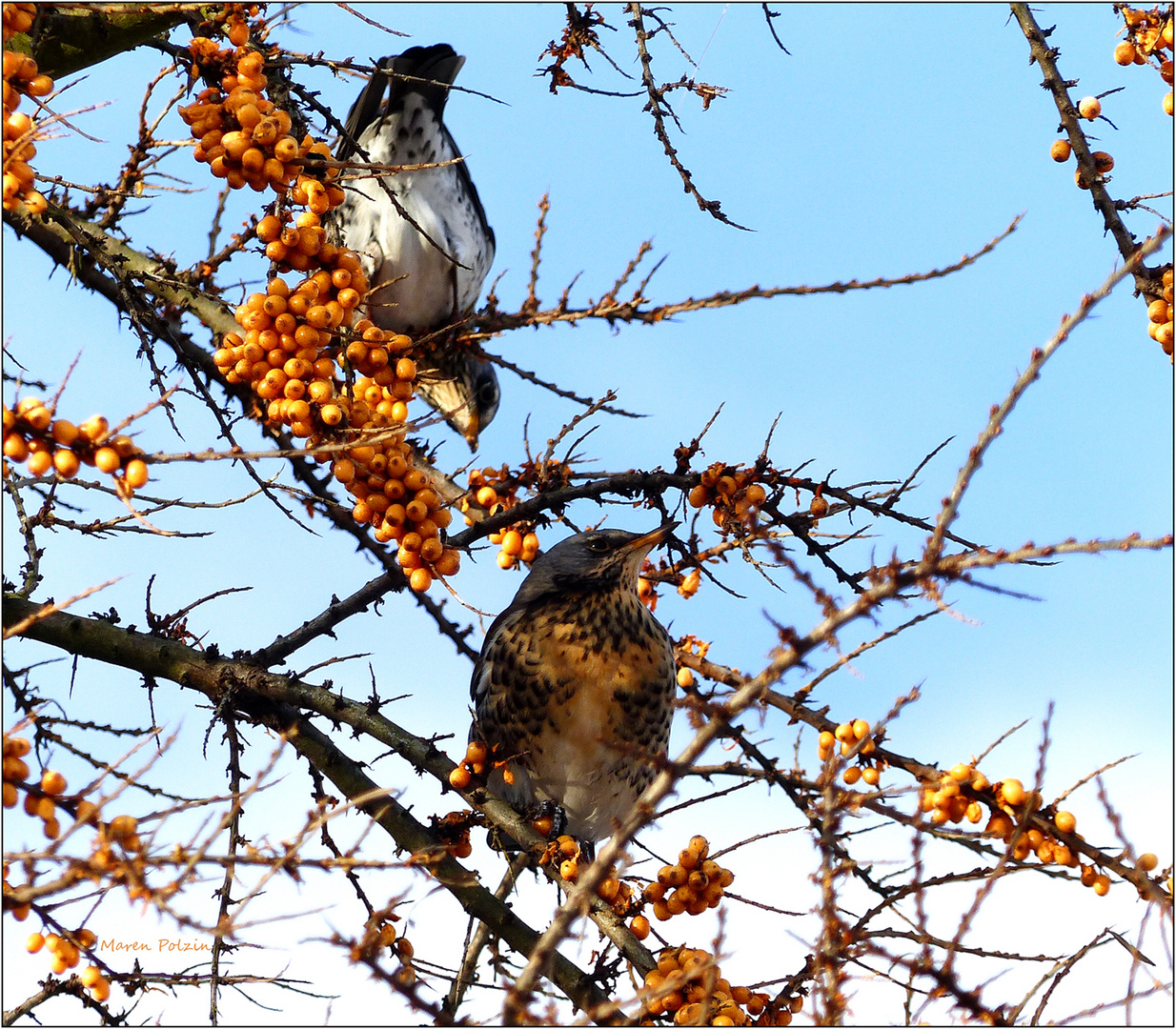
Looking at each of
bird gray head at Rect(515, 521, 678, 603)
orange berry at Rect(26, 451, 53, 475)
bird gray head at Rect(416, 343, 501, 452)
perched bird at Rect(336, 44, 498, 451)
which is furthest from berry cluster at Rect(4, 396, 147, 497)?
bird gray head at Rect(416, 343, 501, 452)

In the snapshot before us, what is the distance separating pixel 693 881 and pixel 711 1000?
0.31 meters

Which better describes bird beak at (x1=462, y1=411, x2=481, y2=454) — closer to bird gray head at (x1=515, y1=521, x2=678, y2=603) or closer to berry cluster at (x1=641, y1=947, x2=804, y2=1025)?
bird gray head at (x1=515, y1=521, x2=678, y2=603)

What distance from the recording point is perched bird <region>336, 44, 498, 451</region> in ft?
15.4

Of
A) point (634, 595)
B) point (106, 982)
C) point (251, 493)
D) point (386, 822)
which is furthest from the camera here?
point (634, 595)

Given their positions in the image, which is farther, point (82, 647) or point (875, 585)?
point (82, 647)

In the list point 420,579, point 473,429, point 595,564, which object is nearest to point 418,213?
point 473,429

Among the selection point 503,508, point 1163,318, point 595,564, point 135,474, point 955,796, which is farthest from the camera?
point 595,564

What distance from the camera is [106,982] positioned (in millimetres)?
2148

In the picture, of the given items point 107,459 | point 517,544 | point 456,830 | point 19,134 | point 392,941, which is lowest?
point 392,941

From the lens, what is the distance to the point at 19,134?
2.14m

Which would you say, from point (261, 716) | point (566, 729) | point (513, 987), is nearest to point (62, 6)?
point (261, 716)

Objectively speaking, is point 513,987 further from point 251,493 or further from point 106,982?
point 251,493

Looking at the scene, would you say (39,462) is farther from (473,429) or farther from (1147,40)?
(473,429)

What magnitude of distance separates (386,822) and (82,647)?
97 cm
